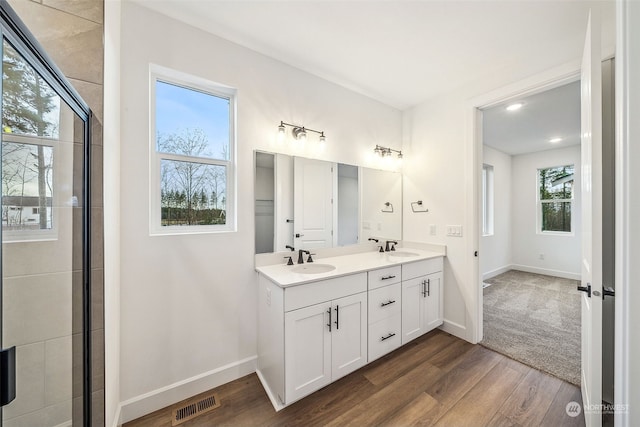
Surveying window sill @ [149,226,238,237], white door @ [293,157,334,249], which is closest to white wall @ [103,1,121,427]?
window sill @ [149,226,238,237]

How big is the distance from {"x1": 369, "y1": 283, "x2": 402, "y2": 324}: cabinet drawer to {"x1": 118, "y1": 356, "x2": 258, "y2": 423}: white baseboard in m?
1.03

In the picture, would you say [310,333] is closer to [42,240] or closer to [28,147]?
[42,240]

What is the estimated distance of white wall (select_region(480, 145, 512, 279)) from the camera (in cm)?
461

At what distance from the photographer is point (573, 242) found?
454 centimetres

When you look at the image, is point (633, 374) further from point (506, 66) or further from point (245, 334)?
point (506, 66)

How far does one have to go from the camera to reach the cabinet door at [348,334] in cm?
172

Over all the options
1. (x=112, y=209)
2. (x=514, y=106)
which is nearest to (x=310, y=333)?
(x=112, y=209)

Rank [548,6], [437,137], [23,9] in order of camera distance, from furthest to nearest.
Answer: [437,137]
[548,6]
[23,9]

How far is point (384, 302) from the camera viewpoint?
2.03 meters

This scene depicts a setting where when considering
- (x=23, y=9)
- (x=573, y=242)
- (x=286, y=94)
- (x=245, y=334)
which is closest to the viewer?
(x=23, y=9)

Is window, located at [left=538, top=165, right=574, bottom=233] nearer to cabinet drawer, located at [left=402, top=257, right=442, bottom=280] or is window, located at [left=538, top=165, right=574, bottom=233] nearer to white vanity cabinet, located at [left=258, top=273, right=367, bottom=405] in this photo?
cabinet drawer, located at [left=402, top=257, right=442, bottom=280]

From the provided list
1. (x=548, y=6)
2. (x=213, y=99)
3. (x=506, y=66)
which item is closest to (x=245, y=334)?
(x=213, y=99)

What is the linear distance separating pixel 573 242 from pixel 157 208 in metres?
6.64

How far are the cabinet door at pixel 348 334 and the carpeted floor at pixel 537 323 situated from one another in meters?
1.41
